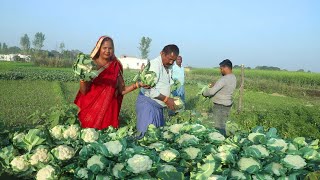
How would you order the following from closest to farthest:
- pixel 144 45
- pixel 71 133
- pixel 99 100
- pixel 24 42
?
1. pixel 71 133
2. pixel 99 100
3. pixel 144 45
4. pixel 24 42

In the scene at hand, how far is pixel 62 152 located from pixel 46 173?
13cm

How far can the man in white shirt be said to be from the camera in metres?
3.48

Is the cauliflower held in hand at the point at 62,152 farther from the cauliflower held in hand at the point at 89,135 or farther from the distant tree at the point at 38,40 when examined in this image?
→ the distant tree at the point at 38,40

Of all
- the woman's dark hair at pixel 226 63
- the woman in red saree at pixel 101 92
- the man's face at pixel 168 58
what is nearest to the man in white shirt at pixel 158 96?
the man's face at pixel 168 58

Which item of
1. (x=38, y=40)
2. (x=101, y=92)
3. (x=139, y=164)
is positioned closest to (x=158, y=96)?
(x=101, y=92)

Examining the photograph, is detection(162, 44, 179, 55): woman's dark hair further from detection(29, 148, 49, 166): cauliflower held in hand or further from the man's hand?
detection(29, 148, 49, 166): cauliflower held in hand

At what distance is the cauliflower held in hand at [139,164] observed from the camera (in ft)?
5.46

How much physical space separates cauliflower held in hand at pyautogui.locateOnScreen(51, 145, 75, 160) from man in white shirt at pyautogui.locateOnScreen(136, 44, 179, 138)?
1.61m

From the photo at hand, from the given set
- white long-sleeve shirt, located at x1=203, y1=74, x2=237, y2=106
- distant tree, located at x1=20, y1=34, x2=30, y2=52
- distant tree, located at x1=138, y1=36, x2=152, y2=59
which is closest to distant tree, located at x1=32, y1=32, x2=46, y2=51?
distant tree, located at x1=20, y1=34, x2=30, y2=52

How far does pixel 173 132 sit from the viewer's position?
2240 mm

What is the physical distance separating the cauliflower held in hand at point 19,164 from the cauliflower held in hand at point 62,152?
171mm

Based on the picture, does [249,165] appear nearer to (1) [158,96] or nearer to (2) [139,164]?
(2) [139,164]

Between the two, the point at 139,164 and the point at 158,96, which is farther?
the point at 158,96

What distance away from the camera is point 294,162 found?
190 centimetres
